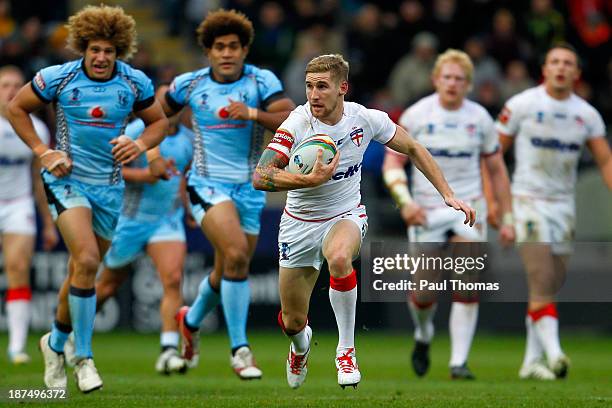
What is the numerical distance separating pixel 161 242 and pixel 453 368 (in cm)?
310

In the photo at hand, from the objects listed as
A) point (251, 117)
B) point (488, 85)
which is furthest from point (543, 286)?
point (488, 85)

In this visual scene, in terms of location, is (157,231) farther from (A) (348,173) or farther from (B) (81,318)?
(A) (348,173)

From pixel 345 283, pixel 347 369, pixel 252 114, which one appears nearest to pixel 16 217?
pixel 252 114

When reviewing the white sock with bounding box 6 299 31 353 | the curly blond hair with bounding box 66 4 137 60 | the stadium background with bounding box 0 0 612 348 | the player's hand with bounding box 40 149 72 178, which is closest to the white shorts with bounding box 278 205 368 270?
the player's hand with bounding box 40 149 72 178

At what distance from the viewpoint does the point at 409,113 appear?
42.3 ft

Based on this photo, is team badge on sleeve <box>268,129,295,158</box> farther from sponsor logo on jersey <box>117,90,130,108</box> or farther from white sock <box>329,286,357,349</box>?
sponsor logo on jersey <box>117,90,130,108</box>

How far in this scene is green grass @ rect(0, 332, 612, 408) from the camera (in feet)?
32.0

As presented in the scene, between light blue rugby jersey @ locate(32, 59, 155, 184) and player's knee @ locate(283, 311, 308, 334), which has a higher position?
light blue rugby jersey @ locate(32, 59, 155, 184)

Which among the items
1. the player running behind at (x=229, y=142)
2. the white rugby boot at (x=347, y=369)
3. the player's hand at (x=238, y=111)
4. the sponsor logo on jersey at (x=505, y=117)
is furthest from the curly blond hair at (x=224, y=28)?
the white rugby boot at (x=347, y=369)

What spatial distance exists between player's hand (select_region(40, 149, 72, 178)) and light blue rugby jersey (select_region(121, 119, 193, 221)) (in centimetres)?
247

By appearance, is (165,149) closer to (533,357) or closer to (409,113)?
(409,113)

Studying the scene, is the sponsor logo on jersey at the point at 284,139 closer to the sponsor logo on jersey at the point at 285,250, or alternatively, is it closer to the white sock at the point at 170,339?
the sponsor logo on jersey at the point at 285,250

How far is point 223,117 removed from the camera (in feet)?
37.8

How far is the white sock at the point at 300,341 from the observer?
9.92 meters
